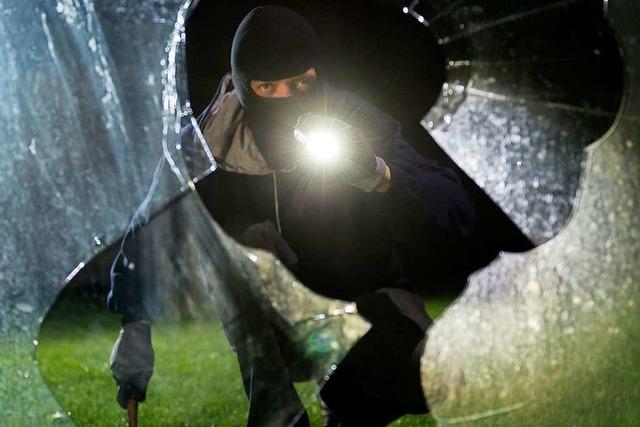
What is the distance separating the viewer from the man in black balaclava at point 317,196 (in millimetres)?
2127

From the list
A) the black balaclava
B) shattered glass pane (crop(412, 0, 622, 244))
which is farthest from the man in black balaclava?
shattered glass pane (crop(412, 0, 622, 244))

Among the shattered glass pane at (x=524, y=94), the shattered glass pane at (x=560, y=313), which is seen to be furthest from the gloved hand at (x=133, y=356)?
the shattered glass pane at (x=524, y=94)

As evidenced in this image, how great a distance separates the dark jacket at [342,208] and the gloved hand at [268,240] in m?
0.01

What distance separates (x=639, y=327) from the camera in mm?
2391

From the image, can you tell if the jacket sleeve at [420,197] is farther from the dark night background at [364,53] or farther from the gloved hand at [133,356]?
the gloved hand at [133,356]

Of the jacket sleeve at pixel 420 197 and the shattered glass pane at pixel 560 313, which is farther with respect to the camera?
the shattered glass pane at pixel 560 313

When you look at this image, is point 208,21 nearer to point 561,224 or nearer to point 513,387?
point 561,224

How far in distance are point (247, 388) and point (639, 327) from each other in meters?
0.94

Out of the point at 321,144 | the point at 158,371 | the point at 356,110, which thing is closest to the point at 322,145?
the point at 321,144

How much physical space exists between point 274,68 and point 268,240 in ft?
1.24

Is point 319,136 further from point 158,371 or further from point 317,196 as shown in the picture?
point 158,371

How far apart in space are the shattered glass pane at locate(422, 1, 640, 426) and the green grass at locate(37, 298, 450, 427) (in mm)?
134

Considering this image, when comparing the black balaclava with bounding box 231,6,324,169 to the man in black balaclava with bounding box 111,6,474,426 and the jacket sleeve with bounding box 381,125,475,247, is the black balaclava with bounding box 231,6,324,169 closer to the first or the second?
the man in black balaclava with bounding box 111,6,474,426

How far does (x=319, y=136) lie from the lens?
7.09ft
